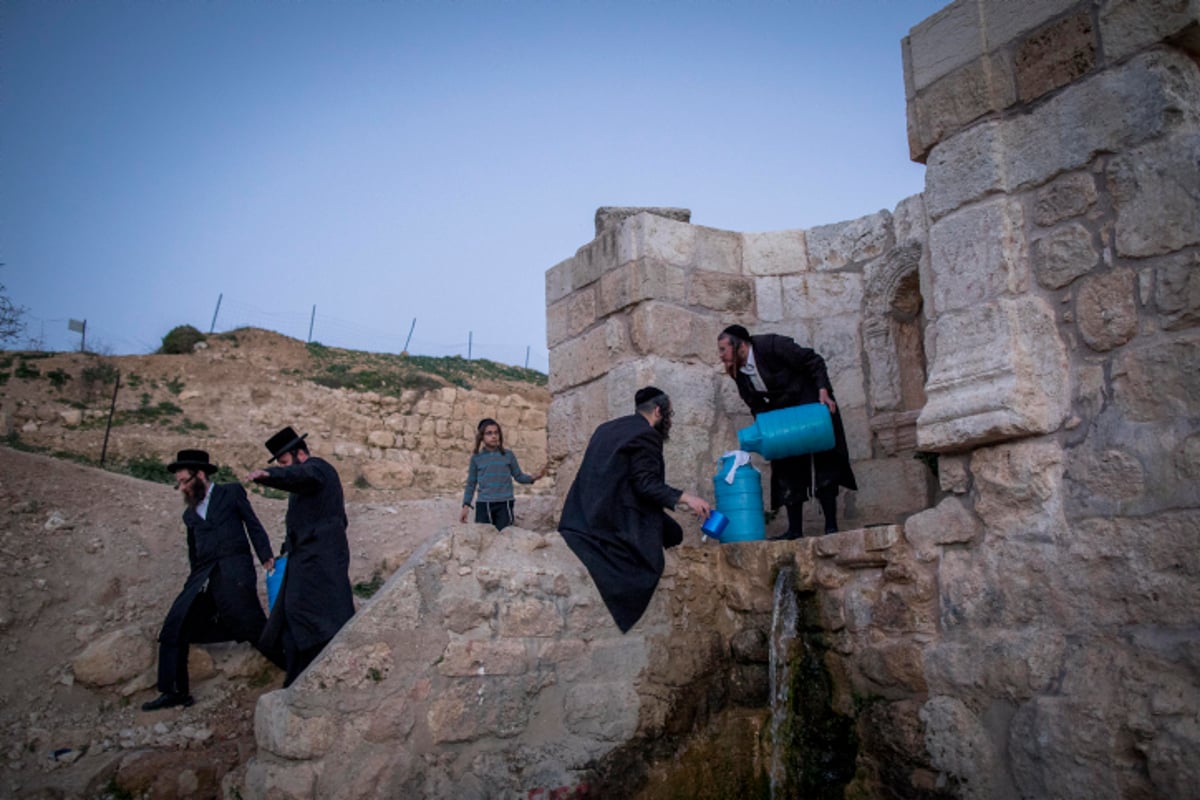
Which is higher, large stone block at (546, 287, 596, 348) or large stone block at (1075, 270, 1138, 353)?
large stone block at (546, 287, 596, 348)

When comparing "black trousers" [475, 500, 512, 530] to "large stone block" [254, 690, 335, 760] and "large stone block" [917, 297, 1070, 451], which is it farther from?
"large stone block" [917, 297, 1070, 451]

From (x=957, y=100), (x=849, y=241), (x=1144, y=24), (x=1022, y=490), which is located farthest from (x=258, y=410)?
(x=1144, y=24)

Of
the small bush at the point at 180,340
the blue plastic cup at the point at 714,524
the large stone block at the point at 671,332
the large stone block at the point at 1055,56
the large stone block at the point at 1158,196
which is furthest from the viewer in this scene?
the small bush at the point at 180,340

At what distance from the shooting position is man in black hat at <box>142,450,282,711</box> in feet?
16.8

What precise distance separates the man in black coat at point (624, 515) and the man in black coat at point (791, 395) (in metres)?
0.84

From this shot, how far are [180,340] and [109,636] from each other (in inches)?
709

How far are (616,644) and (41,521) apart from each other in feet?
20.5

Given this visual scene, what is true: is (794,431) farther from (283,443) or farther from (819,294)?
(283,443)

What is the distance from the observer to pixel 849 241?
19.6ft

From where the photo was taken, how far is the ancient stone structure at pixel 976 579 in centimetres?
288

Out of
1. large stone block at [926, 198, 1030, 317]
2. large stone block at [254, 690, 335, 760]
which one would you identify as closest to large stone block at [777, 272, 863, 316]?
large stone block at [926, 198, 1030, 317]

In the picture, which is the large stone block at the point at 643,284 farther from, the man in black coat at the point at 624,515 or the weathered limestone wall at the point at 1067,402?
the weathered limestone wall at the point at 1067,402

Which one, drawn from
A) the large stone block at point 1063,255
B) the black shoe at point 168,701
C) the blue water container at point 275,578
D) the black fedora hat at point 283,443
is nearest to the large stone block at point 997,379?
the large stone block at point 1063,255

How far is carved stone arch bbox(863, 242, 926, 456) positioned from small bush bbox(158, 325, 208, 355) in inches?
778
